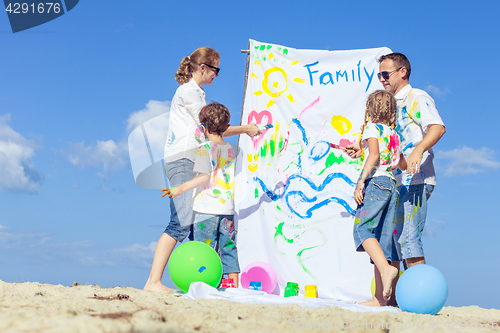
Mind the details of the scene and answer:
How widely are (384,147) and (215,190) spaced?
1.36 metres

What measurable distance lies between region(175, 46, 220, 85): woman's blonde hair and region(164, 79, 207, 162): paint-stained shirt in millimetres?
187

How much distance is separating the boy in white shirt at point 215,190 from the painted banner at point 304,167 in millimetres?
781

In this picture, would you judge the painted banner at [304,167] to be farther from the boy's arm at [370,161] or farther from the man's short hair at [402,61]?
the boy's arm at [370,161]

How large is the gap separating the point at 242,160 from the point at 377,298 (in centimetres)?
200

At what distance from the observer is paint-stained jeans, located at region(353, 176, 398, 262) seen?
279cm

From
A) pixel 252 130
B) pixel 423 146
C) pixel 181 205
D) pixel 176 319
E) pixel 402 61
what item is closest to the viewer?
pixel 176 319

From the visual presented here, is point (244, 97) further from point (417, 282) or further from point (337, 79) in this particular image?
point (417, 282)

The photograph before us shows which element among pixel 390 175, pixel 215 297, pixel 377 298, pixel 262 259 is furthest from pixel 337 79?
pixel 215 297

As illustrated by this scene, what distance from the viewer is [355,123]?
412 centimetres

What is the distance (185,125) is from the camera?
3320mm

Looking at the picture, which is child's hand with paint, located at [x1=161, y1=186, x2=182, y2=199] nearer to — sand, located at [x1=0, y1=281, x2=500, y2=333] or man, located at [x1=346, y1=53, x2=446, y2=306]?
sand, located at [x1=0, y1=281, x2=500, y2=333]

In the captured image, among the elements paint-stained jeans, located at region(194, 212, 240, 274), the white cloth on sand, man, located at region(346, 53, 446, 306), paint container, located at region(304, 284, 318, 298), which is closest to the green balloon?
the white cloth on sand

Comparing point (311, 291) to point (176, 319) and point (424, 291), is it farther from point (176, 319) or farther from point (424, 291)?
point (176, 319)

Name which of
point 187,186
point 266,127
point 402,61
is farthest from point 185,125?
point 402,61
